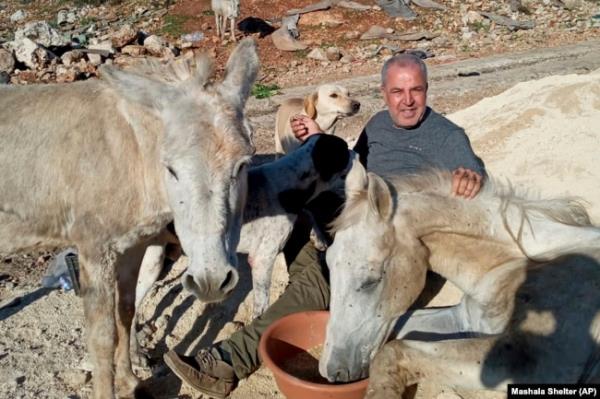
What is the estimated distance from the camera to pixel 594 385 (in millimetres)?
2660

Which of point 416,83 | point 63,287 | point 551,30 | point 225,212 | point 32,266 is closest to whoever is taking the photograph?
point 225,212

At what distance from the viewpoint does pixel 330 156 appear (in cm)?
426

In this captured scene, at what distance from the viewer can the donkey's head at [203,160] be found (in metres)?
2.57

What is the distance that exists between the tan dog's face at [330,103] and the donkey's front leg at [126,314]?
422 cm

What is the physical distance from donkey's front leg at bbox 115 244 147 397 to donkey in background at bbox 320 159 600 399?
1.29 metres

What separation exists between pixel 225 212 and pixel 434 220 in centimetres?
117

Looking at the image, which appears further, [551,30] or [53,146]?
[551,30]

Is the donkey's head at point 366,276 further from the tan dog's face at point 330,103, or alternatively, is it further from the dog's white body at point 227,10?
the dog's white body at point 227,10

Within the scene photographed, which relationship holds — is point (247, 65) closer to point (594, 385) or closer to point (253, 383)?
point (253, 383)

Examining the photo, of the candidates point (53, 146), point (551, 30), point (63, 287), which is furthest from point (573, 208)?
point (551, 30)

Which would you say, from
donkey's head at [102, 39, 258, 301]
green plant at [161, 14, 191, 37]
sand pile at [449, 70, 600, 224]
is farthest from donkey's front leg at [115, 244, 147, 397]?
green plant at [161, 14, 191, 37]

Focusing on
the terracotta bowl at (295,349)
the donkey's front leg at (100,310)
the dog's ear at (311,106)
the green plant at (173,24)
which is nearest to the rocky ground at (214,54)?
the green plant at (173,24)

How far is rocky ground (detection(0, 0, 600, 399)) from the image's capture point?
3.89 metres

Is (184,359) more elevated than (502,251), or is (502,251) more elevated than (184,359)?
(502,251)
